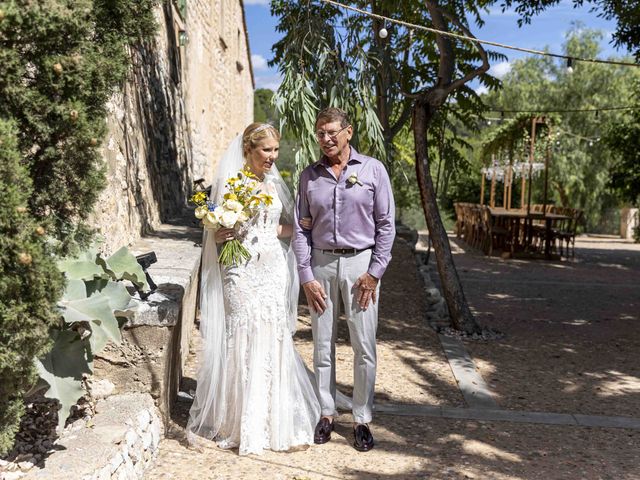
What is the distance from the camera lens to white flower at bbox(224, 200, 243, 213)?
414 centimetres

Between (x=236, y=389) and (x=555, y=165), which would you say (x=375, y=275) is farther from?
(x=555, y=165)

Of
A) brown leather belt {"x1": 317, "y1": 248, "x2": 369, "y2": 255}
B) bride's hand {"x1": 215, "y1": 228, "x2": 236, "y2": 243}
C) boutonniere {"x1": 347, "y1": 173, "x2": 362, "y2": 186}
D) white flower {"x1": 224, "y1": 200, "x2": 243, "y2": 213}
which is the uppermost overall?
boutonniere {"x1": 347, "y1": 173, "x2": 362, "y2": 186}

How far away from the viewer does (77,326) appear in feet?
11.9

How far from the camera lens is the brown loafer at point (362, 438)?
437 cm

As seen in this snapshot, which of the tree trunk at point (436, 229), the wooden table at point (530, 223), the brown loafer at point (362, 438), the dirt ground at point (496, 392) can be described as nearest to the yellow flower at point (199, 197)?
the dirt ground at point (496, 392)

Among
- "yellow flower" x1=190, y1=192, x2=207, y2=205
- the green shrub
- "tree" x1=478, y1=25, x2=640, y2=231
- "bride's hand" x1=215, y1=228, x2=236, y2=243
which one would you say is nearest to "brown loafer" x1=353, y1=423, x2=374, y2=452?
"bride's hand" x1=215, y1=228, x2=236, y2=243

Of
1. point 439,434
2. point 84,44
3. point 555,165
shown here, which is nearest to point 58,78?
point 84,44

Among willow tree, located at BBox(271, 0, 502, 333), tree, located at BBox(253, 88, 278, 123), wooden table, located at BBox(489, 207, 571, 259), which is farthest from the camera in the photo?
tree, located at BBox(253, 88, 278, 123)

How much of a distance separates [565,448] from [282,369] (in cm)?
185

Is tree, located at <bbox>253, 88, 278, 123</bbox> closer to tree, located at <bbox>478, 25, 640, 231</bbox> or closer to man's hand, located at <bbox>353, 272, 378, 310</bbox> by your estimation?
tree, located at <bbox>478, 25, 640, 231</bbox>

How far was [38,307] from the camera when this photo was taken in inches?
117

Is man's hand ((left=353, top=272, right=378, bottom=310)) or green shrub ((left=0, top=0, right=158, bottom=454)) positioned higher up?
green shrub ((left=0, top=0, right=158, bottom=454))

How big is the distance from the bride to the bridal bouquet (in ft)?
0.19

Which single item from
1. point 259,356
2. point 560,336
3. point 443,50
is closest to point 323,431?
point 259,356
